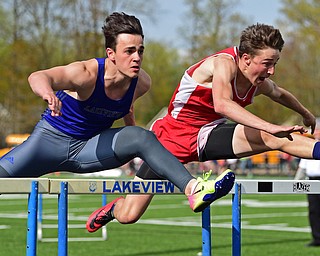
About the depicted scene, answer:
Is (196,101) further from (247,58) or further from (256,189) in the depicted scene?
(256,189)

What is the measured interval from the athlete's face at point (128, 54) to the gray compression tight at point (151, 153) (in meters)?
0.48

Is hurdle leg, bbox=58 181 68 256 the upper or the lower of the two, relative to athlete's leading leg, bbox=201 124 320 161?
lower

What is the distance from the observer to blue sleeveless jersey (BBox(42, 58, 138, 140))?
22.3 ft

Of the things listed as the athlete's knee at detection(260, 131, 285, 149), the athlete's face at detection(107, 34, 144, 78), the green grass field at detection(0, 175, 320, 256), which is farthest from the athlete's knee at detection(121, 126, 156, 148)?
the green grass field at detection(0, 175, 320, 256)

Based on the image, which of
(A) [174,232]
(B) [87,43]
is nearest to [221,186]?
(A) [174,232]

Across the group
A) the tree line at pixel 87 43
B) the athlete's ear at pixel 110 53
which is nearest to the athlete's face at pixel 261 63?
the athlete's ear at pixel 110 53

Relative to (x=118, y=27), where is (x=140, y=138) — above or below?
below

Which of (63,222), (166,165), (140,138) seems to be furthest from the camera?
(140,138)

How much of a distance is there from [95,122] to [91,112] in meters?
0.13

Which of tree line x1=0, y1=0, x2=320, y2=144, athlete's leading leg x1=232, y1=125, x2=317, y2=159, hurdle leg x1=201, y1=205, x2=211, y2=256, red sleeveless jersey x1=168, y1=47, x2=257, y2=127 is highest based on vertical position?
tree line x1=0, y1=0, x2=320, y2=144

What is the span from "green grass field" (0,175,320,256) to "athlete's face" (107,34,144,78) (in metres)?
6.03

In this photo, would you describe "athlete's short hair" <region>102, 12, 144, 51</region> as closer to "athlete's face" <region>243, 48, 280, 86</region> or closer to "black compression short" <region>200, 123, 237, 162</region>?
"athlete's face" <region>243, 48, 280, 86</region>

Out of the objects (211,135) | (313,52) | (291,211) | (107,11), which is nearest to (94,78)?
(211,135)

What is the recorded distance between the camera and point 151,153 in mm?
6445
